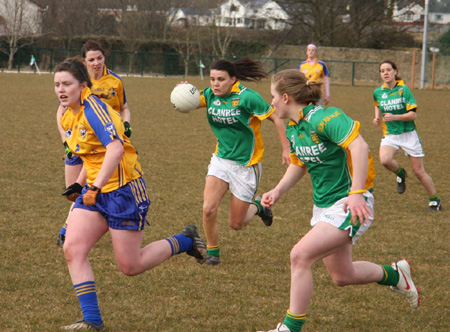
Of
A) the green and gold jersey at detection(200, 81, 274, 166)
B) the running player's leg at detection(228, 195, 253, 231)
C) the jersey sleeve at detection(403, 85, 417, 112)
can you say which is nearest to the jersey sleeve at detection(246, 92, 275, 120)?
the green and gold jersey at detection(200, 81, 274, 166)

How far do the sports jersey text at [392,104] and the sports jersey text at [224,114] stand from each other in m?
3.41

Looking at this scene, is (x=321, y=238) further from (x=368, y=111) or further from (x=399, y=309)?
(x=368, y=111)

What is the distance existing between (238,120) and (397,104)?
340cm

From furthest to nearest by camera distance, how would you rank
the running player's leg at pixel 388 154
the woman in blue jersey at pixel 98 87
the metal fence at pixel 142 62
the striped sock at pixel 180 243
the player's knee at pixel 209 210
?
the metal fence at pixel 142 62 < the running player's leg at pixel 388 154 < the woman in blue jersey at pixel 98 87 < the player's knee at pixel 209 210 < the striped sock at pixel 180 243

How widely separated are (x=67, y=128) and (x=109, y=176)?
21.1 inches

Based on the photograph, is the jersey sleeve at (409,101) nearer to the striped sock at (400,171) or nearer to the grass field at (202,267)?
the striped sock at (400,171)

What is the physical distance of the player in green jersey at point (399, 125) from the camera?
7.96 meters

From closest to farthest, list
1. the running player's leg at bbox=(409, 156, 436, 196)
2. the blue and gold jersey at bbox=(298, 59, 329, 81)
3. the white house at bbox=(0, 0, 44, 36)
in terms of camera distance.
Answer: the running player's leg at bbox=(409, 156, 436, 196) → the blue and gold jersey at bbox=(298, 59, 329, 81) → the white house at bbox=(0, 0, 44, 36)

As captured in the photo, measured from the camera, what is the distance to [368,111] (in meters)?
21.0

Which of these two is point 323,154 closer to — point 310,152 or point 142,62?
point 310,152

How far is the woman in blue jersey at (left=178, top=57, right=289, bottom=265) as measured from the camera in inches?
217

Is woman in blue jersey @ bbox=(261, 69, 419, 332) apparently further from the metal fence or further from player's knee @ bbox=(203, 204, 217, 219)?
the metal fence

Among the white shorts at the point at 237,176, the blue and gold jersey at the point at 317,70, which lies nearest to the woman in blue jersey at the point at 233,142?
the white shorts at the point at 237,176

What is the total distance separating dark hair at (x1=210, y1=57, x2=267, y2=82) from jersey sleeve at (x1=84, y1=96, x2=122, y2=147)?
187 centimetres
